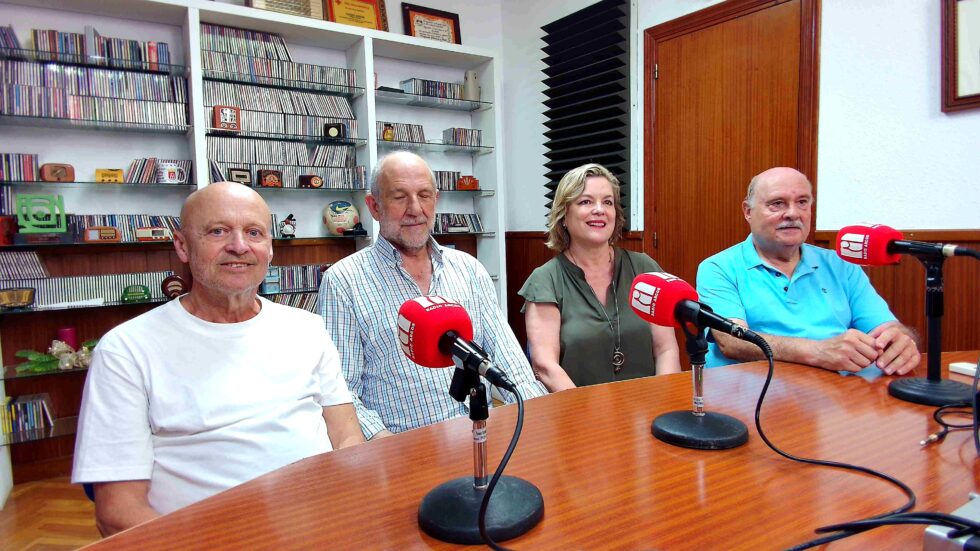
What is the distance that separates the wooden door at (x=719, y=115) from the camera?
9.85ft

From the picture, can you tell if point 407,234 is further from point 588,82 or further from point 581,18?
point 581,18

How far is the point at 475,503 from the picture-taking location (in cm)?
80

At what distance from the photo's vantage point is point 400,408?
5.80 ft

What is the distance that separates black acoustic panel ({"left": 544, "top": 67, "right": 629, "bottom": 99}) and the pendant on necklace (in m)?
2.45

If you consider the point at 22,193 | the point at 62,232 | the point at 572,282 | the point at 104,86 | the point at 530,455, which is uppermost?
the point at 104,86

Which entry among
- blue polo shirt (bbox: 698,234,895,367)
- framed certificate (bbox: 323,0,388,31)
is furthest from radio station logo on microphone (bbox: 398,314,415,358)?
framed certificate (bbox: 323,0,388,31)

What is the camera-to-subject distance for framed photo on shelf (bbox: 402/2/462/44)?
432 centimetres

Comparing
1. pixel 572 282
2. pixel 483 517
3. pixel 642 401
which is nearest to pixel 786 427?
pixel 642 401

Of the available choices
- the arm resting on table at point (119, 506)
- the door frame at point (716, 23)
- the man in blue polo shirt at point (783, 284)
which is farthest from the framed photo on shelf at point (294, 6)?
the arm resting on table at point (119, 506)

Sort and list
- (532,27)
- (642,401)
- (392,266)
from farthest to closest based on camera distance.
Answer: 1. (532,27)
2. (392,266)
3. (642,401)

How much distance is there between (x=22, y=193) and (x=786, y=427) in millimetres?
3697

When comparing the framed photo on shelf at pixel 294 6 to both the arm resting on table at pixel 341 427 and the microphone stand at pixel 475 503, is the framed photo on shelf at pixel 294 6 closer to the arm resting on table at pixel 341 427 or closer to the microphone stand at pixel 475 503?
the arm resting on table at pixel 341 427

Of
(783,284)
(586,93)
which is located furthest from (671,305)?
(586,93)

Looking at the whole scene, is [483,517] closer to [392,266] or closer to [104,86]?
[392,266]
